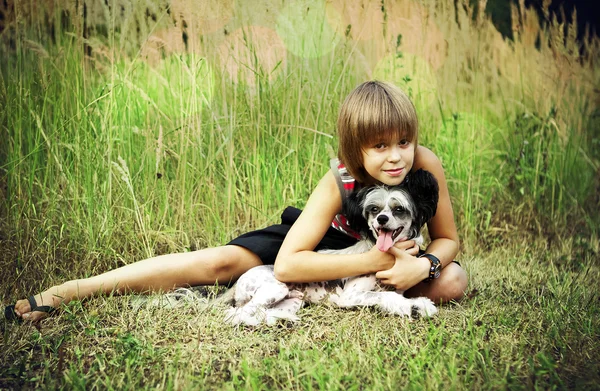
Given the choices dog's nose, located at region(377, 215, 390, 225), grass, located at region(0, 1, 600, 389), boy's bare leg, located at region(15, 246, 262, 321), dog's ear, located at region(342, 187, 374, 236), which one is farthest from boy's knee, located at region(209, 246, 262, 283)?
dog's nose, located at region(377, 215, 390, 225)

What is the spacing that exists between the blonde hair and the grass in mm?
789

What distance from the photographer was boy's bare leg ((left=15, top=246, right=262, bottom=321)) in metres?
2.97

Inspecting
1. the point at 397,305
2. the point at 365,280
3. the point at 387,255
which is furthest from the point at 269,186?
the point at 397,305

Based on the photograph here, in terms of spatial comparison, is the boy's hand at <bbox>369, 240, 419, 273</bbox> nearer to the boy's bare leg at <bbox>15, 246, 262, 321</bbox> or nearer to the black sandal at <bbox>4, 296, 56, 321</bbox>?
the boy's bare leg at <bbox>15, 246, 262, 321</bbox>

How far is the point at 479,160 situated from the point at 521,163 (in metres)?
0.31

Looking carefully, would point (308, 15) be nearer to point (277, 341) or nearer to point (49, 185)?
point (49, 185)

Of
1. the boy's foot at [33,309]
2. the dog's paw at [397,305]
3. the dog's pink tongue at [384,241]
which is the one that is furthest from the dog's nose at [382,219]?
the boy's foot at [33,309]

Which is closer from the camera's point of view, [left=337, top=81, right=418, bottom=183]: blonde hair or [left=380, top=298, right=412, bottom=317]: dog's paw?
[left=337, top=81, right=418, bottom=183]: blonde hair

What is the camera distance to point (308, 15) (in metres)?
4.16

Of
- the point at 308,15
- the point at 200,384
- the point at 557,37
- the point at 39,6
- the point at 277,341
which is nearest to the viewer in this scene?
the point at 200,384

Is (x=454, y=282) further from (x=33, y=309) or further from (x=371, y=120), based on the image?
(x=33, y=309)

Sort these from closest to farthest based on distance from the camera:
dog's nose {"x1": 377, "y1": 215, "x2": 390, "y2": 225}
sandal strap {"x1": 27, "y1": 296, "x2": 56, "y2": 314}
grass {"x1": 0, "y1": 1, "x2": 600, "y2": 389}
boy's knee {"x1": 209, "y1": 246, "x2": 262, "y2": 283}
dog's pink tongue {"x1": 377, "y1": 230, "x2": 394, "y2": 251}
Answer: grass {"x1": 0, "y1": 1, "x2": 600, "y2": 389}, dog's nose {"x1": 377, "y1": 215, "x2": 390, "y2": 225}, dog's pink tongue {"x1": 377, "y1": 230, "x2": 394, "y2": 251}, sandal strap {"x1": 27, "y1": 296, "x2": 56, "y2": 314}, boy's knee {"x1": 209, "y1": 246, "x2": 262, "y2": 283}

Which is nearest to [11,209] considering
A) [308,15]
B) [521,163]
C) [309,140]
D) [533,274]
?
[309,140]

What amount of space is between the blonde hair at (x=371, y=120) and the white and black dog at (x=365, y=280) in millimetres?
181
